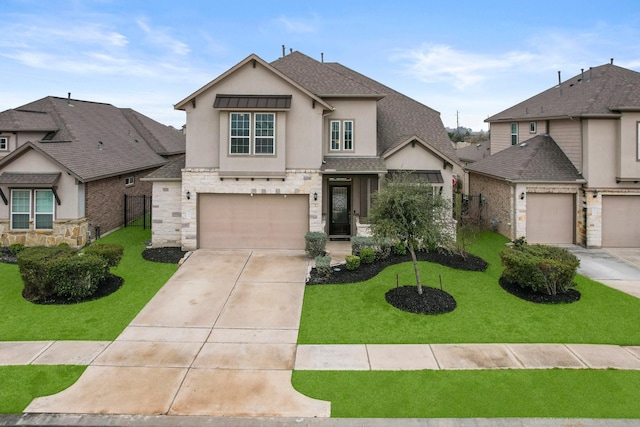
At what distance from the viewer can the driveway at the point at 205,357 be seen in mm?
7727

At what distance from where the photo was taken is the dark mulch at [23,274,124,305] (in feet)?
41.2

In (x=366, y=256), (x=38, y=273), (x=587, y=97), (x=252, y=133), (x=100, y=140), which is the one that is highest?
(x=587, y=97)

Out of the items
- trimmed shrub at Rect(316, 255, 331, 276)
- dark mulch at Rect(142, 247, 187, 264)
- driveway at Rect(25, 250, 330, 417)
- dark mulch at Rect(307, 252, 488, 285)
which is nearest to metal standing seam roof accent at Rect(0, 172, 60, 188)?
dark mulch at Rect(142, 247, 187, 264)

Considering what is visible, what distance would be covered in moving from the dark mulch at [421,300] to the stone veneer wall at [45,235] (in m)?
13.7

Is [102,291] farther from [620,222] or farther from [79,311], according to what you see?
[620,222]

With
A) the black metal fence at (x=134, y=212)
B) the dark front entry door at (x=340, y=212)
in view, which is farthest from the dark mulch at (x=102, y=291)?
the dark front entry door at (x=340, y=212)

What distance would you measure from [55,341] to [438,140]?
1837cm

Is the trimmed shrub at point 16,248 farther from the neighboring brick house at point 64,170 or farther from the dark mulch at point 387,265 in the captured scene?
the dark mulch at point 387,265

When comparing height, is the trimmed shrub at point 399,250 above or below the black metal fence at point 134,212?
below

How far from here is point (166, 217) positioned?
758 inches

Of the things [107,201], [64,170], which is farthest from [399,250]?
[107,201]

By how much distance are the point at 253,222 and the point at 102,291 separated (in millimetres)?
6991

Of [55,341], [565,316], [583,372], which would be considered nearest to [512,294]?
[565,316]

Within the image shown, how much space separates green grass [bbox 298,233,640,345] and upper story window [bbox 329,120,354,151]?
7714mm
